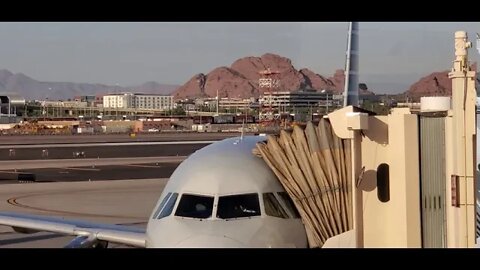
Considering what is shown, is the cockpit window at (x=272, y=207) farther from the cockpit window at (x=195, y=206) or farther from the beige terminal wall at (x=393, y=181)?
the beige terminal wall at (x=393, y=181)

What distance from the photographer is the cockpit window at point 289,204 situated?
34.0ft

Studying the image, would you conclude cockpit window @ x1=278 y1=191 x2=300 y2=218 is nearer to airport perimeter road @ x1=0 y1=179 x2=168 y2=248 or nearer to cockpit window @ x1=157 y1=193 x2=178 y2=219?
cockpit window @ x1=157 y1=193 x2=178 y2=219

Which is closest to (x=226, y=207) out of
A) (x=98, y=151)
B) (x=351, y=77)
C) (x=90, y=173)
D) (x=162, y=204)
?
(x=162, y=204)

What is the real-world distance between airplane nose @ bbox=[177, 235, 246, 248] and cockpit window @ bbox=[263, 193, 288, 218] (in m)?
0.96

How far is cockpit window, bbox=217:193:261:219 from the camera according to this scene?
33.7 ft

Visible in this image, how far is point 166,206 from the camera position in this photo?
11180 mm

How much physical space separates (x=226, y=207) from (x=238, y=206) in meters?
0.20

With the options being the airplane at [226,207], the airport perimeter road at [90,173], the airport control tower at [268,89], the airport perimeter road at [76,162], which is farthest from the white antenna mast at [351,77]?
the airport control tower at [268,89]

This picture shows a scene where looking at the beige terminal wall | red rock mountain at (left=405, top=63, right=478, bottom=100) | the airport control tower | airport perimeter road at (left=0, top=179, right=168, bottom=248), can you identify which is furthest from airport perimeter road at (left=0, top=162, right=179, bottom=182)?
the airport control tower

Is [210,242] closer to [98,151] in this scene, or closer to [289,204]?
[289,204]
